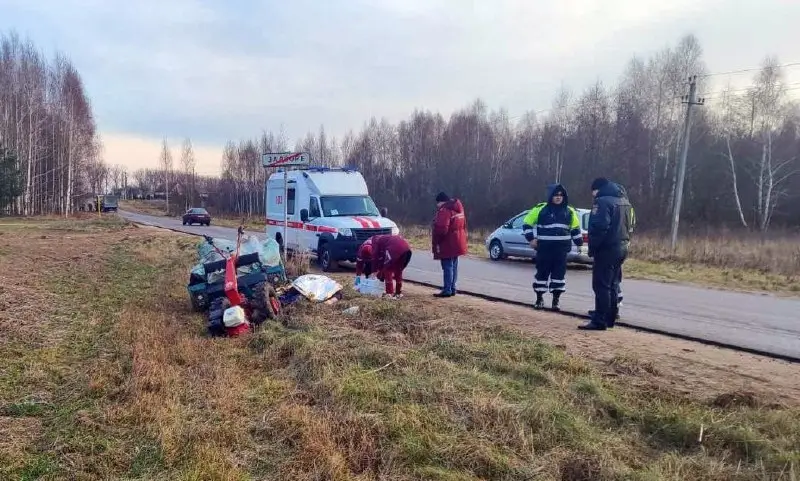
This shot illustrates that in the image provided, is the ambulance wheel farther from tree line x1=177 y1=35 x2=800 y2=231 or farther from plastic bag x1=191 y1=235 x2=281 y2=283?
tree line x1=177 y1=35 x2=800 y2=231

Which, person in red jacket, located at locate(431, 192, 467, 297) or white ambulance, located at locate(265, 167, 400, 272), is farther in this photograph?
white ambulance, located at locate(265, 167, 400, 272)

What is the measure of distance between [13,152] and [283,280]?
43.2 metres

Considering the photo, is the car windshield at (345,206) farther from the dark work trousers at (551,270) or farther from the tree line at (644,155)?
the tree line at (644,155)

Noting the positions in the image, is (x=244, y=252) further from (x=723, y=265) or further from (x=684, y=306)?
(x=723, y=265)

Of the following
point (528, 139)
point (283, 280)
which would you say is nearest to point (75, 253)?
point (283, 280)

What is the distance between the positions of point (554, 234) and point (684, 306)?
318 centimetres

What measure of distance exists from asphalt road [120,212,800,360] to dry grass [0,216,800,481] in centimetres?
→ 253

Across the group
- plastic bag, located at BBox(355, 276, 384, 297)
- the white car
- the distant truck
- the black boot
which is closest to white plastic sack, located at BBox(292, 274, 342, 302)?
plastic bag, located at BBox(355, 276, 384, 297)

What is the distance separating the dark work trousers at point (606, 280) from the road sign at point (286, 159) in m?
6.78

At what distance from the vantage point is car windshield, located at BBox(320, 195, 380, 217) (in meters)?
14.3

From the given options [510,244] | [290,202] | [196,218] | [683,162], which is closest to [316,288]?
[290,202]

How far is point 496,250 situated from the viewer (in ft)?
59.5

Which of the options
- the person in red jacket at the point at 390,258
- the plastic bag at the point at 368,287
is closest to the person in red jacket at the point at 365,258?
the person in red jacket at the point at 390,258

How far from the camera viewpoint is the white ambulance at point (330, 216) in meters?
A: 13.5
